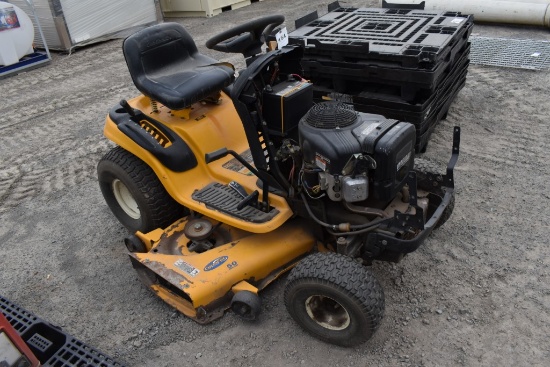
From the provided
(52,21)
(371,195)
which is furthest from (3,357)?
(52,21)

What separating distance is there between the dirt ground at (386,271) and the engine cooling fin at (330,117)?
106 centimetres

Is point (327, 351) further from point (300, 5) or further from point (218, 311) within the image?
point (300, 5)

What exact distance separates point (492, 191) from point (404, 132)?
164 cm

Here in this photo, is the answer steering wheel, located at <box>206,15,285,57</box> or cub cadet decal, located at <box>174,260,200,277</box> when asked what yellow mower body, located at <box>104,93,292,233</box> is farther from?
steering wheel, located at <box>206,15,285,57</box>

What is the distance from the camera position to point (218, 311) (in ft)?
8.82

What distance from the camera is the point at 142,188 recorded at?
3.13 meters

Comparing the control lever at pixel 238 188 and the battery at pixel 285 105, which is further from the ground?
the battery at pixel 285 105

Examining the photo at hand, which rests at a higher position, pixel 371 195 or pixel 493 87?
pixel 371 195

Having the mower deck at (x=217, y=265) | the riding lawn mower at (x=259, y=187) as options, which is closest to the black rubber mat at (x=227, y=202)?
the riding lawn mower at (x=259, y=187)

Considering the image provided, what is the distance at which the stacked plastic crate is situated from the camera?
3613mm

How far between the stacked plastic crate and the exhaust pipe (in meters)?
2.85

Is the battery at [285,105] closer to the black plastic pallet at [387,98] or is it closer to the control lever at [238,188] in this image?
the control lever at [238,188]

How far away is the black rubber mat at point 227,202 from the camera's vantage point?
2760mm

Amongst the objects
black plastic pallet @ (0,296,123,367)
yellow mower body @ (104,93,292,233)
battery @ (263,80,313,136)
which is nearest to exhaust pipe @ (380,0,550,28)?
yellow mower body @ (104,93,292,233)
